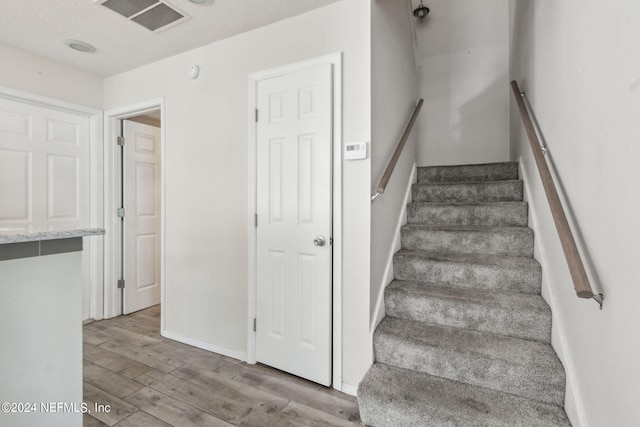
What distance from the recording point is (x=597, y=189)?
1132 millimetres

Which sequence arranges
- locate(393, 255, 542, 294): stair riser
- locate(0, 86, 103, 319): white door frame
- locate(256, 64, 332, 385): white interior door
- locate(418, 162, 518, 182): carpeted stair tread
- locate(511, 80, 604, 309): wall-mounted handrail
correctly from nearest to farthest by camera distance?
locate(511, 80, 604, 309): wall-mounted handrail, locate(393, 255, 542, 294): stair riser, locate(256, 64, 332, 385): white interior door, locate(418, 162, 518, 182): carpeted stair tread, locate(0, 86, 103, 319): white door frame

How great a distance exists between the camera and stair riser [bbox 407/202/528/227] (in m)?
2.39

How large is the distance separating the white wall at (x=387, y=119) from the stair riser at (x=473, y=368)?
0.22 m

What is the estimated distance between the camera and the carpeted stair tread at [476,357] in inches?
60.4

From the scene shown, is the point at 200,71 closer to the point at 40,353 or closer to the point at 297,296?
the point at 297,296

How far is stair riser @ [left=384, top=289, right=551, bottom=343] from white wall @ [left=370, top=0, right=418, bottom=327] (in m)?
0.17

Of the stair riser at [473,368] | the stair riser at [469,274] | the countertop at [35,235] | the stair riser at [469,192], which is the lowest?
the stair riser at [473,368]

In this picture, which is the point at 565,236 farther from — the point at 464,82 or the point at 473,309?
the point at 464,82

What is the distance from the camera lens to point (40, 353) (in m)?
1.25

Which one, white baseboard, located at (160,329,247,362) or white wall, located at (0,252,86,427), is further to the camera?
white baseboard, located at (160,329,247,362)

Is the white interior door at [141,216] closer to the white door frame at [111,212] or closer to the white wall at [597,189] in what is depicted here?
the white door frame at [111,212]

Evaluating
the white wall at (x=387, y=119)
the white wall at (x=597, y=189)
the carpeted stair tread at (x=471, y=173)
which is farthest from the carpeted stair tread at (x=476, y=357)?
the carpeted stair tread at (x=471, y=173)

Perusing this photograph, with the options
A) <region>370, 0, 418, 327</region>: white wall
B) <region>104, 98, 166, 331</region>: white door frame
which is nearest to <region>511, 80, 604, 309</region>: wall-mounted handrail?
<region>370, 0, 418, 327</region>: white wall

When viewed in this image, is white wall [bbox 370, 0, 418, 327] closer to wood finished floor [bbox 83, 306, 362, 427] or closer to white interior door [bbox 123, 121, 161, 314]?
wood finished floor [bbox 83, 306, 362, 427]
